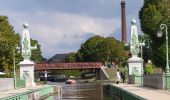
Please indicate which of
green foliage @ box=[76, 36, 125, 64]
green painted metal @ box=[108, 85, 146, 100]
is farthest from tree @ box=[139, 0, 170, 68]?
green foliage @ box=[76, 36, 125, 64]

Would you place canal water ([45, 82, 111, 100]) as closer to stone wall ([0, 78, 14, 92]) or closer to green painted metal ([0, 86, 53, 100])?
green painted metal ([0, 86, 53, 100])

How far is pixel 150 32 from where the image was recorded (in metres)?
81.5

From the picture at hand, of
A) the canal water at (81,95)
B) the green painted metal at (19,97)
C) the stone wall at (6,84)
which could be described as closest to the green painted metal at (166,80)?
the green painted metal at (19,97)

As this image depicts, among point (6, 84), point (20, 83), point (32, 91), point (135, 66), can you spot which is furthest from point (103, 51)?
point (32, 91)

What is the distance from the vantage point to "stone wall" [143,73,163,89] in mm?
43231

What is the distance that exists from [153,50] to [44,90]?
1201 inches

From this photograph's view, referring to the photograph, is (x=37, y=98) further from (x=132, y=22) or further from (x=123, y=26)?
(x=123, y=26)

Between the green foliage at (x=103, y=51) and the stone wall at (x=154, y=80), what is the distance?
4912 inches

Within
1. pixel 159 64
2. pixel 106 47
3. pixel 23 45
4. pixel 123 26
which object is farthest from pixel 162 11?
pixel 123 26

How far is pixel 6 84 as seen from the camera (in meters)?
51.6

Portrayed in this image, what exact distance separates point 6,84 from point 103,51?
12761 centimetres

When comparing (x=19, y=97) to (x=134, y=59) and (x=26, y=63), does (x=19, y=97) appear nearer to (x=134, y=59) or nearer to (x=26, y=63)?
(x=26, y=63)

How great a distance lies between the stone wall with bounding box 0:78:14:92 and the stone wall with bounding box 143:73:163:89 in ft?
45.1

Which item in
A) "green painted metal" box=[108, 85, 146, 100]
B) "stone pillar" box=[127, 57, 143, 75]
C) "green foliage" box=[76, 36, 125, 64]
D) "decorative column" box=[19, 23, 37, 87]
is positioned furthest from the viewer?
"green foliage" box=[76, 36, 125, 64]
